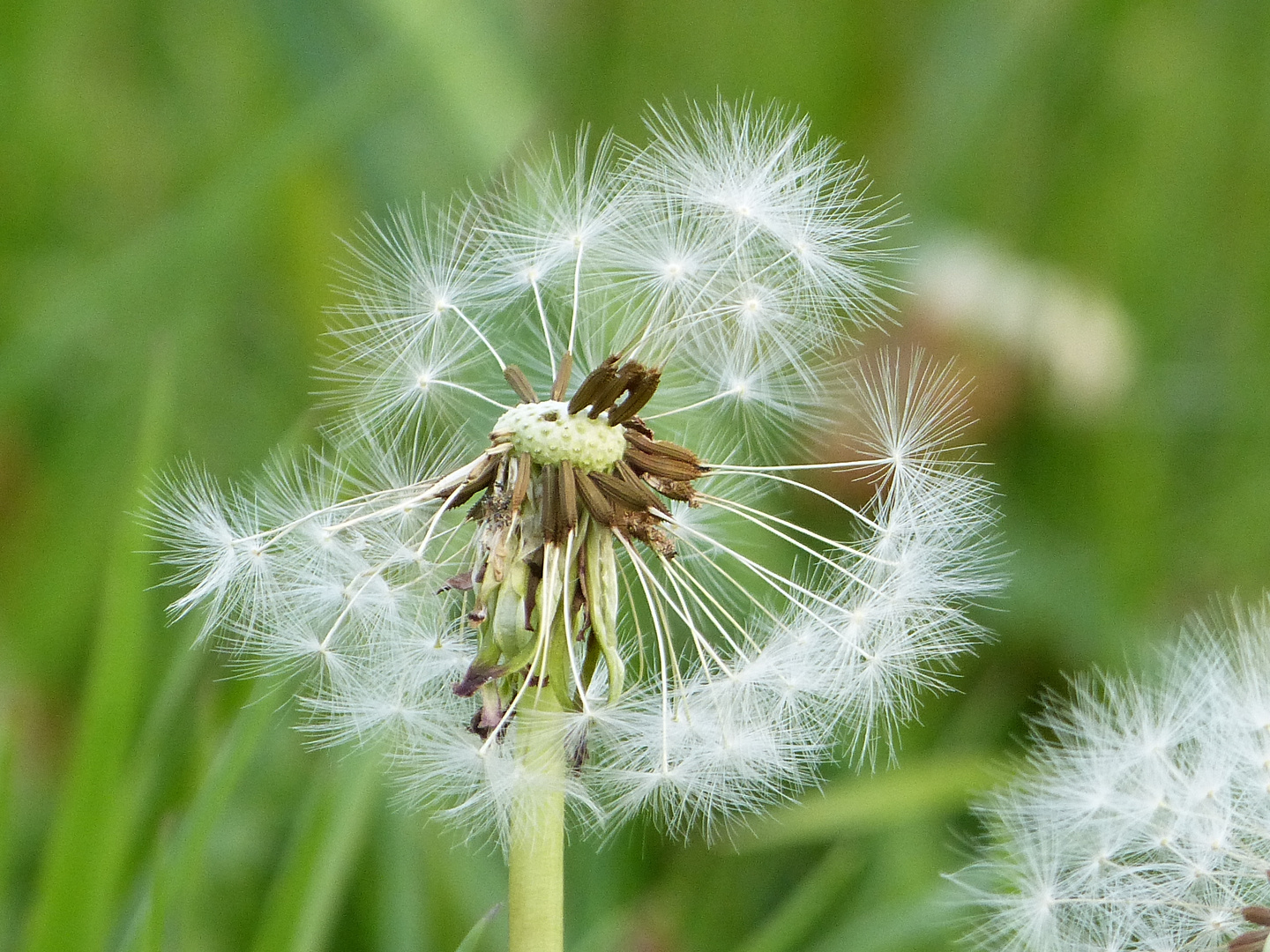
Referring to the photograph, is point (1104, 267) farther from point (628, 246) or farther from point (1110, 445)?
point (628, 246)

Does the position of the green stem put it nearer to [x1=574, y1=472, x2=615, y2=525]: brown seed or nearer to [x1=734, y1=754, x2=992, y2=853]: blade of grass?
[x1=574, y1=472, x2=615, y2=525]: brown seed

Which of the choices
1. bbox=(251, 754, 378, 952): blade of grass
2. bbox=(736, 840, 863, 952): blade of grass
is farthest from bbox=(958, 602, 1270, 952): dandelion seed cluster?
bbox=(251, 754, 378, 952): blade of grass

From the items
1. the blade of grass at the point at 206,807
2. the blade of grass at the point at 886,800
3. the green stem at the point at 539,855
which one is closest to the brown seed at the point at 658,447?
the green stem at the point at 539,855

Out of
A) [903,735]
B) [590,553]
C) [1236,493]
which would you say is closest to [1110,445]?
[1236,493]

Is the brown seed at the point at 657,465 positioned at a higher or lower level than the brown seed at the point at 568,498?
higher

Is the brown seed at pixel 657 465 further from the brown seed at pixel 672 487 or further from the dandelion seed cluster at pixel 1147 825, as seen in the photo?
the dandelion seed cluster at pixel 1147 825

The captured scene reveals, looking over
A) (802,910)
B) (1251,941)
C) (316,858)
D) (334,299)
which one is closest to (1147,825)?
(1251,941)
